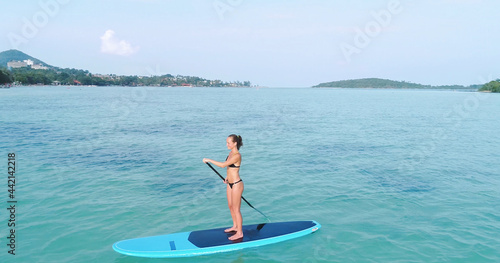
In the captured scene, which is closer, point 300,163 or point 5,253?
point 5,253

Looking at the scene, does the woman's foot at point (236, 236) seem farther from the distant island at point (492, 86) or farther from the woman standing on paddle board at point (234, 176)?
the distant island at point (492, 86)

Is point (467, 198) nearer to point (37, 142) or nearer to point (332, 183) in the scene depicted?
point (332, 183)

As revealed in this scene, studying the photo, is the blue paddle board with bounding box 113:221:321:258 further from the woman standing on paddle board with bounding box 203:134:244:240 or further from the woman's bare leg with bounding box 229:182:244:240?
the woman standing on paddle board with bounding box 203:134:244:240

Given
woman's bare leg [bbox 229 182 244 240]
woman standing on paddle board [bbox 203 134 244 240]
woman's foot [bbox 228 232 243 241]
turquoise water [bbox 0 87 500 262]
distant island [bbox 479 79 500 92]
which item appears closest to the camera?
woman standing on paddle board [bbox 203 134 244 240]

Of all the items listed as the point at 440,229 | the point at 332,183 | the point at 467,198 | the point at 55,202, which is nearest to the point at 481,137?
the point at 467,198

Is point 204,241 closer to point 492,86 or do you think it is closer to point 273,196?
point 273,196

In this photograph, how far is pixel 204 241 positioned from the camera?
9117 mm

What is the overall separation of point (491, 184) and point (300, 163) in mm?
9574

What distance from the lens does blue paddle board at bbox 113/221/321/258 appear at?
8.57 meters

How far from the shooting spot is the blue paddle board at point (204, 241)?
8.57 m

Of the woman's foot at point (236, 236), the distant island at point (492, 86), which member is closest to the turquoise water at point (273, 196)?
the woman's foot at point (236, 236)

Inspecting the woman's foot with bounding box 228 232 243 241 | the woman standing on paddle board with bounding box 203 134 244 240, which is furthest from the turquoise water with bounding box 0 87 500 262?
the woman standing on paddle board with bounding box 203 134 244 240

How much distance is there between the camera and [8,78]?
478ft

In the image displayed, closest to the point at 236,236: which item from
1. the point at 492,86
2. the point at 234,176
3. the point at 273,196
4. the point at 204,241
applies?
the point at 204,241
